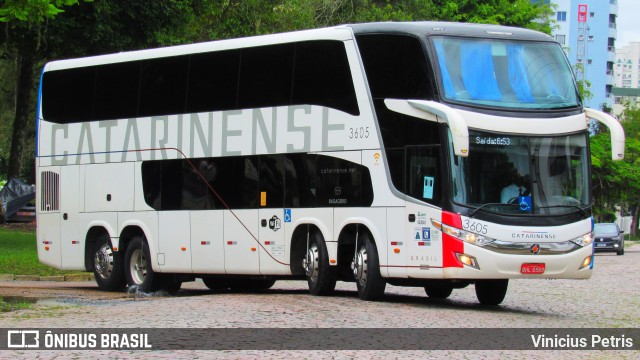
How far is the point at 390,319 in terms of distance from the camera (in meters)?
15.2

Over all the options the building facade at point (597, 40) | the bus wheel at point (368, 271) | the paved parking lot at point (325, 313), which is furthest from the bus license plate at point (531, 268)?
the building facade at point (597, 40)

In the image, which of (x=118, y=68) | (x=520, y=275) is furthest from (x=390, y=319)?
(x=118, y=68)

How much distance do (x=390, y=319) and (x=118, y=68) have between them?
10.3m

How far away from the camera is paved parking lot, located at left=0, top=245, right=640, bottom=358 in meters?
12.4

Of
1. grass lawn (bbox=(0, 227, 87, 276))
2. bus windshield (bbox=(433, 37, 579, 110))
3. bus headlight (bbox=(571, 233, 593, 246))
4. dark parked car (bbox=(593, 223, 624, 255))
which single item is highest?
bus windshield (bbox=(433, 37, 579, 110))

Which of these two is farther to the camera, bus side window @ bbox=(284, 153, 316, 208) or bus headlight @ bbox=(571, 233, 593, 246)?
bus side window @ bbox=(284, 153, 316, 208)

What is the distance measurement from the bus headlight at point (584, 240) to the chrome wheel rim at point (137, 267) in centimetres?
901

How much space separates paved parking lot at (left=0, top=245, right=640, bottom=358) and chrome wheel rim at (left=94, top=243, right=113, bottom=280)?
1.87ft

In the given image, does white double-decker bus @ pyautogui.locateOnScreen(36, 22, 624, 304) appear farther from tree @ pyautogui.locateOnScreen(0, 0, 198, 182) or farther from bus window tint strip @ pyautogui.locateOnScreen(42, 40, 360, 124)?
tree @ pyautogui.locateOnScreen(0, 0, 198, 182)

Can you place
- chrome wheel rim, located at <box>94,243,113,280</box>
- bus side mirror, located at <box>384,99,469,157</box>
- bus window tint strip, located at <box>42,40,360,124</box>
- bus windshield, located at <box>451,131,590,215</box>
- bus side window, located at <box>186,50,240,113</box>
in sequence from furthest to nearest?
1. chrome wheel rim, located at <box>94,243,113,280</box>
2. bus side window, located at <box>186,50,240,113</box>
3. bus window tint strip, located at <box>42,40,360,124</box>
4. bus windshield, located at <box>451,131,590,215</box>
5. bus side mirror, located at <box>384,99,469,157</box>

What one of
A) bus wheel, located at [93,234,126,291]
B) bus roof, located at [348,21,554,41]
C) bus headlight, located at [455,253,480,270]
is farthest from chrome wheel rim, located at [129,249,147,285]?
bus headlight, located at [455,253,480,270]

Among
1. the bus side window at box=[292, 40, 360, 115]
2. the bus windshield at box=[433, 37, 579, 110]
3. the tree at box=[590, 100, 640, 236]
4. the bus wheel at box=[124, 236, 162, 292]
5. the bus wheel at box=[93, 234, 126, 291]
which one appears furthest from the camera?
the tree at box=[590, 100, 640, 236]

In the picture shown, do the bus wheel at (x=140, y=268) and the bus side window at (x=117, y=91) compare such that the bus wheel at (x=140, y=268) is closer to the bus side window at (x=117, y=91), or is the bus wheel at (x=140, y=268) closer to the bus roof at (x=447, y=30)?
the bus side window at (x=117, y=91)

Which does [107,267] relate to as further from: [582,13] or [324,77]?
[582,13]
